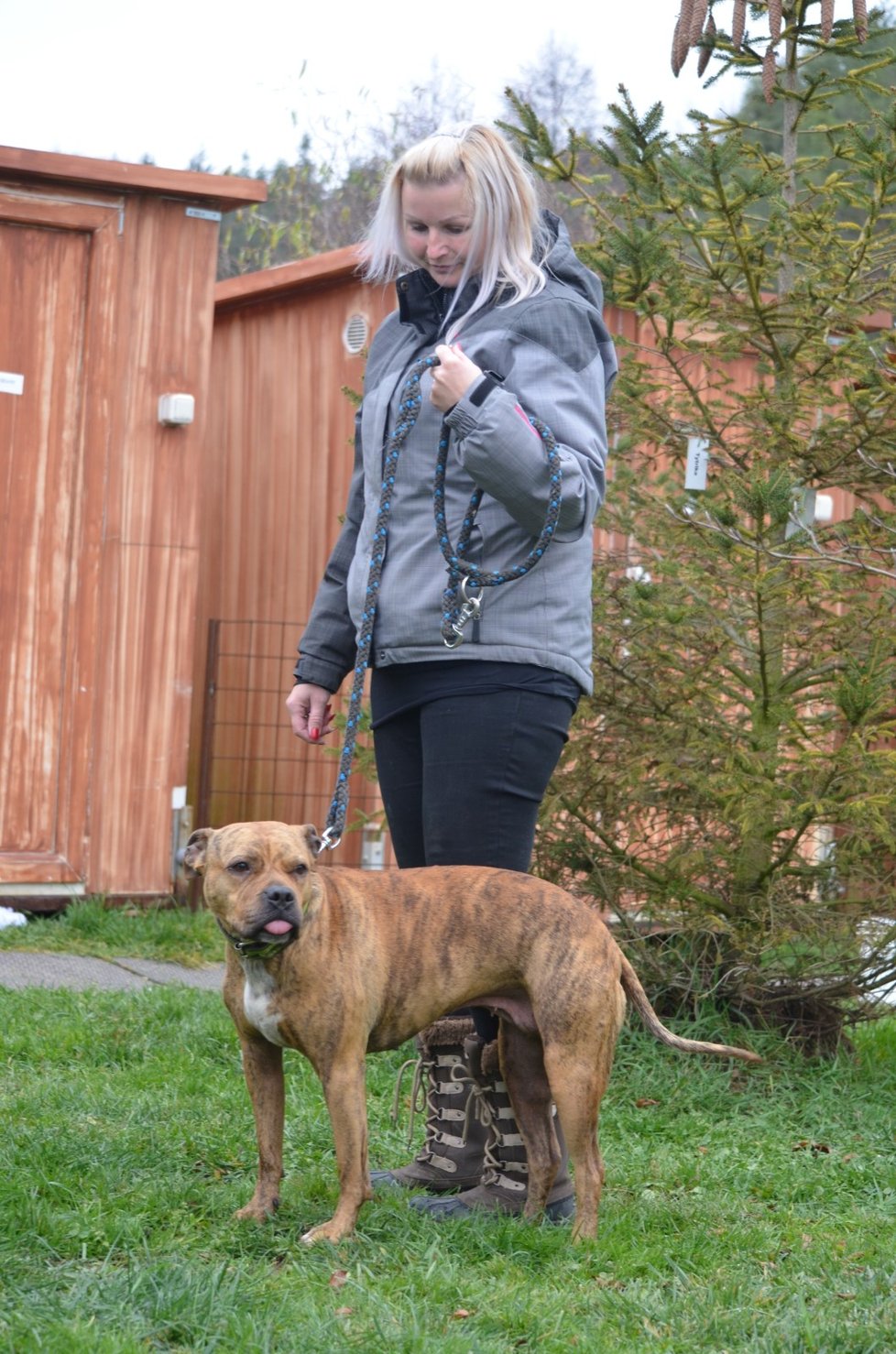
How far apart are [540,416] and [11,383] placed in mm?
4936

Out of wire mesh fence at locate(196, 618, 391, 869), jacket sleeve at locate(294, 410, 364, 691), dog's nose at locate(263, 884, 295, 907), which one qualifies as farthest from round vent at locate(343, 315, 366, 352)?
dog's nose at locate(263, 884, 295, 907)

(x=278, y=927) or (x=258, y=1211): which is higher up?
(x=278, y=927)

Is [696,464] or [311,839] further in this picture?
[696,464]

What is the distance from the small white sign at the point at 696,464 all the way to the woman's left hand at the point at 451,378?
2499mm

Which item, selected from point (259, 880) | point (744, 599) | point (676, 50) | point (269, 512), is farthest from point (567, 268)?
point (269, 512)

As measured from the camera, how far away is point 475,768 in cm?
351

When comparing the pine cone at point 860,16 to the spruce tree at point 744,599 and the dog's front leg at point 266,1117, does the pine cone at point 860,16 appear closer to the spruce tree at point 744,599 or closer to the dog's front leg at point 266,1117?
the spruce tree at point 744,599

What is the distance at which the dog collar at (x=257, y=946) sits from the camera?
131 inches

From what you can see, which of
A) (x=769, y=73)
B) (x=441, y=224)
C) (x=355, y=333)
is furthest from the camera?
(x=355, y=333)

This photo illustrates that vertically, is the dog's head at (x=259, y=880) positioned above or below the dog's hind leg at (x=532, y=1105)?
above

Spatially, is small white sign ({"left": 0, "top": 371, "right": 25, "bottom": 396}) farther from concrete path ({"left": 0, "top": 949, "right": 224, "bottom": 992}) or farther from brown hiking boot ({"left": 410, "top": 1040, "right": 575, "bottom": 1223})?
brown hiking boot ({"left": 410, "top": 1040, "right": 575, "bottom": 1223})

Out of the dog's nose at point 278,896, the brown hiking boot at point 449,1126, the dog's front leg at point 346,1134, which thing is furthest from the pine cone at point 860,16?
the dog's front leg at point 346,1134

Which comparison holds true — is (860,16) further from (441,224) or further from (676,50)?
(441,224)

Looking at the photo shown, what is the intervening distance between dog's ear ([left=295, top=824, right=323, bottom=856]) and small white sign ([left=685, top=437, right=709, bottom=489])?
2.65 m
